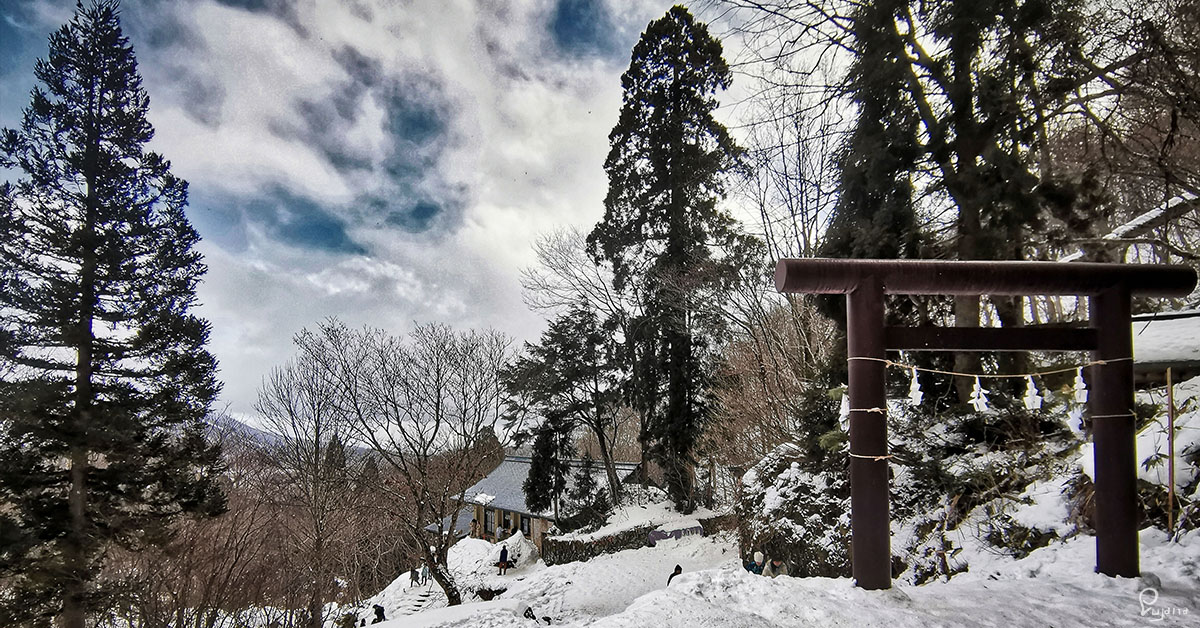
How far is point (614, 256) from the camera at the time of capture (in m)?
19.1

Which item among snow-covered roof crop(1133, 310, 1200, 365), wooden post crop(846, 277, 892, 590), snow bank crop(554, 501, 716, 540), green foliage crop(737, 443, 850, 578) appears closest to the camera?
wooden post crop(846, 277, 892, 590)

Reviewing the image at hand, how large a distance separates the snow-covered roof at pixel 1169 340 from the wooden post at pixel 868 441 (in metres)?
4.07

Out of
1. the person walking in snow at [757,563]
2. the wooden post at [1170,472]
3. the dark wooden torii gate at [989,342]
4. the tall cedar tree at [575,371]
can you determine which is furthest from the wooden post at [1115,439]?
the tall cedar tree at [575,371]

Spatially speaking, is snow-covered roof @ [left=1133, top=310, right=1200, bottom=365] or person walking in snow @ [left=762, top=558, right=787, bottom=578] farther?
person walking in snow @ [left=762, top=558, right=787, bottom=578]

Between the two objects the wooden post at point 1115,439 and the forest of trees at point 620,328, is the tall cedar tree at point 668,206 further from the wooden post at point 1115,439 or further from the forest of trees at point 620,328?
the wooden post at point 1115,439

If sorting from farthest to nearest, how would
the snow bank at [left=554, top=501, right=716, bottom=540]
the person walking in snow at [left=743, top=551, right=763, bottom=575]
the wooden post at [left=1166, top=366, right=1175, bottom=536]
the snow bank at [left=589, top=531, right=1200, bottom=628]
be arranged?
the snow bank at [left=554, top=501, right=716, bottom=540] → the person walking in snow at [left=743, top=551, right=763, bottom=575] → the wooden post at [left=1166, top=366, right=1175, bottom=536] → the snow bank at [left=589, top=531, right=1200, bottom=628]

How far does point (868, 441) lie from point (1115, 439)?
1.70 m

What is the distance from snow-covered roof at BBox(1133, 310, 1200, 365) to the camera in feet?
18.6

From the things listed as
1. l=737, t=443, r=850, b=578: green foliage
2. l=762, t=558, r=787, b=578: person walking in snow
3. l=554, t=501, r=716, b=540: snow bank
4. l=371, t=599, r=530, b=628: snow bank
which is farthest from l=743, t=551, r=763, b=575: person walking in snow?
l=554, t=501, r=716, b=540: snow bank

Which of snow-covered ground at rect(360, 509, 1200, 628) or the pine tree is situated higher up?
snow-covered ground at rect(360, 509, 1200, 628)

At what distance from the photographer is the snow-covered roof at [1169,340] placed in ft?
18.6

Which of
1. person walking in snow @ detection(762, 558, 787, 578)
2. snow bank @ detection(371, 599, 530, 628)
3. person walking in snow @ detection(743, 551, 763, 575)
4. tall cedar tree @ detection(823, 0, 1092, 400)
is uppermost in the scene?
tall cedar tree @ detection(823, 0, 1092, 400)

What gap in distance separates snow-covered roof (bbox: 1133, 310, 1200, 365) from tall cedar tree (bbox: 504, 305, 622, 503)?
15.3 m

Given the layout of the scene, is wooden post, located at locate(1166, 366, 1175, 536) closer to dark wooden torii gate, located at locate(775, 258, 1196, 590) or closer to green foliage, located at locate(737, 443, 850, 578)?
dark wooden torii gate, located at locate(775, 258, 1196, 590)
